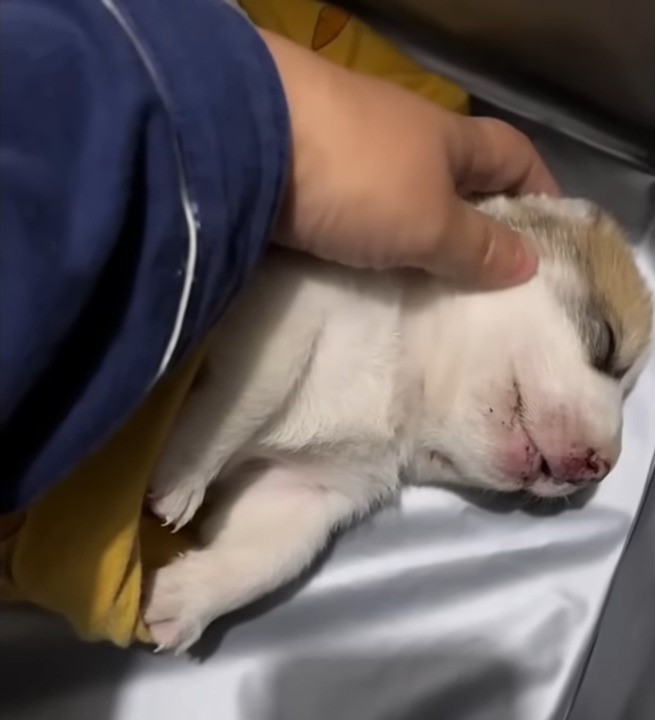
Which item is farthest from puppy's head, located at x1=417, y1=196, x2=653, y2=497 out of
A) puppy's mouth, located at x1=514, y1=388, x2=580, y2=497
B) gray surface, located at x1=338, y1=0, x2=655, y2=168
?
gray surface, located at x1=338, y1=0, x2=655, y2=168

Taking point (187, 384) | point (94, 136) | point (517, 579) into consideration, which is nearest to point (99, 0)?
point (94, 136)

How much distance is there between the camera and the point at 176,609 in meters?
0.84

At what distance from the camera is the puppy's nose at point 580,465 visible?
33.4 inches

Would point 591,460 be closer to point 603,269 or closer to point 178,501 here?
point 603,269

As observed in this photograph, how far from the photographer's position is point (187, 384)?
751mm

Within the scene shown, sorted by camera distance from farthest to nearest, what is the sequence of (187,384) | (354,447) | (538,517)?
(538,517), (354,447), (187,384)

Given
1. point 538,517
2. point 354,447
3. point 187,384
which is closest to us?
point 187,384

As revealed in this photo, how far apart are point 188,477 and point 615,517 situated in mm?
396

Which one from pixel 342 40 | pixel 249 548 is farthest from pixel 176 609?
pixel 342 40

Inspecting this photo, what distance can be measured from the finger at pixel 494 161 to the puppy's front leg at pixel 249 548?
0.23 meters

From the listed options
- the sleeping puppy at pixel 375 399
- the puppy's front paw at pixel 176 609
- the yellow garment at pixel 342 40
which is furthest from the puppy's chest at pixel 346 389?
the yellow garment at pixel 342 40

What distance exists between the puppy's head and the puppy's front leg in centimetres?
9

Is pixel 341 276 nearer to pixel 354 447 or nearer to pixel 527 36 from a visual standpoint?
pixel 354 447

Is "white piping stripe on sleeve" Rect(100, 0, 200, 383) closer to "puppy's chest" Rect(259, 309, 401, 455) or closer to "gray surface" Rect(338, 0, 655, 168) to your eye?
"puppy's chest" Rect(259, 309, 401, 455)
